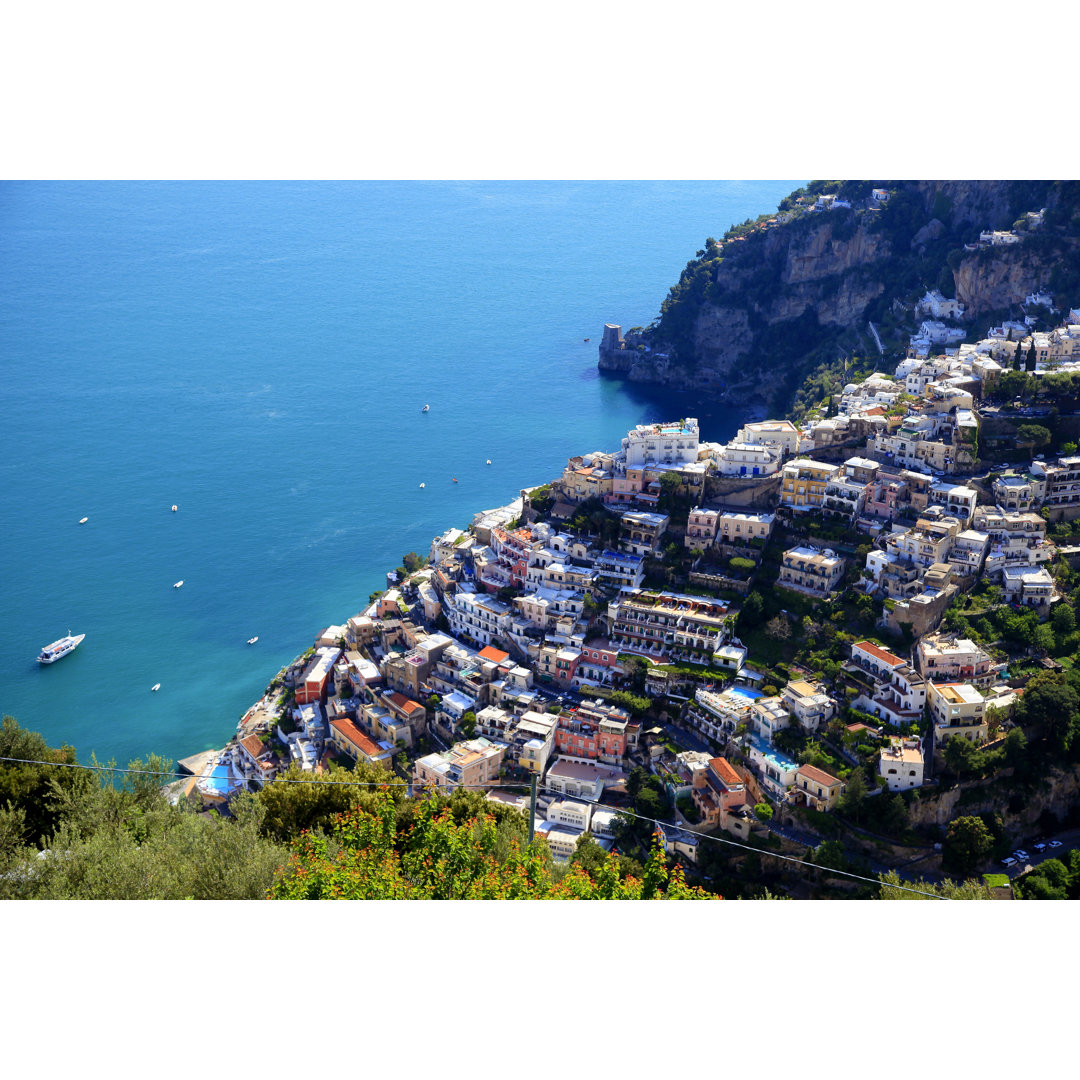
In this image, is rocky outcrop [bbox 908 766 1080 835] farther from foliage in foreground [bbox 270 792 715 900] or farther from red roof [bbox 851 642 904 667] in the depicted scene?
foliage in foreground [bbox 270 792 715 900]

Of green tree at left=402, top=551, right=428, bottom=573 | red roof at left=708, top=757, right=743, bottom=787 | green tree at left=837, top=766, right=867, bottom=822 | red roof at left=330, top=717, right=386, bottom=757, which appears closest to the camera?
green tree at left=837, top=766, right=867, bottom=822

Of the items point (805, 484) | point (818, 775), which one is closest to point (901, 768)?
point (818, 775)

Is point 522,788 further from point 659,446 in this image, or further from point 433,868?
point 659,446

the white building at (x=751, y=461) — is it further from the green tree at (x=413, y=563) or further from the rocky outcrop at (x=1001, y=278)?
the rocky outcrop at (x=1001, y=278)

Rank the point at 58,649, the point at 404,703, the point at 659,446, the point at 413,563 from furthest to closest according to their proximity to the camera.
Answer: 1. the point at 413,563
2. the point at 58,649
3. the point at 659,446
4. the point at 404,703

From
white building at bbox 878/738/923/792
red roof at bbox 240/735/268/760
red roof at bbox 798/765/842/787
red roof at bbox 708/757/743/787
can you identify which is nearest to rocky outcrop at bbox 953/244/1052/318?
white building at bbox 878/738/923/792

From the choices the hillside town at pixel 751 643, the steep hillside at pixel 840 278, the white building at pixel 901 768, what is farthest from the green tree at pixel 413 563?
the steep hillside at pixel 840 278
